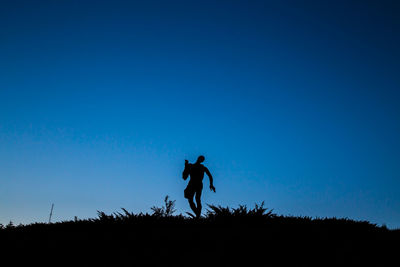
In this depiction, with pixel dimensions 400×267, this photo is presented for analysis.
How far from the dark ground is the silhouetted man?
1.58 meters

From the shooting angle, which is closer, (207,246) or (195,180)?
(207,246)

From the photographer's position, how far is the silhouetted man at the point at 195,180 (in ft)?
32.5

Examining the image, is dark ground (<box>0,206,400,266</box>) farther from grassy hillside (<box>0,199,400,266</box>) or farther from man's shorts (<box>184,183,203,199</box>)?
man's shorts (<box>184,183,203,199</box>)

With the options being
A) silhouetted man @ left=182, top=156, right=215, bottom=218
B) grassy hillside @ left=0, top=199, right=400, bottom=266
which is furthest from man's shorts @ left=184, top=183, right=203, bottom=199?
grassy hillside @ left=0, top=199, right=400, bottom=266

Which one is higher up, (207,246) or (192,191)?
(192,191)

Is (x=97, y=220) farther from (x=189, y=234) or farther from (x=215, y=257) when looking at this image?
(x=215, y=257)

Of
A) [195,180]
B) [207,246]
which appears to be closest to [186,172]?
[195,180]

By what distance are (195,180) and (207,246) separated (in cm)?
429

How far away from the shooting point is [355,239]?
693cm

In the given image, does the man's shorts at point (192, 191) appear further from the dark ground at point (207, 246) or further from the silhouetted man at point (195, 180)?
the dark ground at point (207, 246)

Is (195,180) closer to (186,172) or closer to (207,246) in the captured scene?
(186,172)

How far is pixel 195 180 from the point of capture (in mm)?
10000

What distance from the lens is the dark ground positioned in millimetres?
5043

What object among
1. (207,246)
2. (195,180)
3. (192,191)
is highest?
(195,180)
